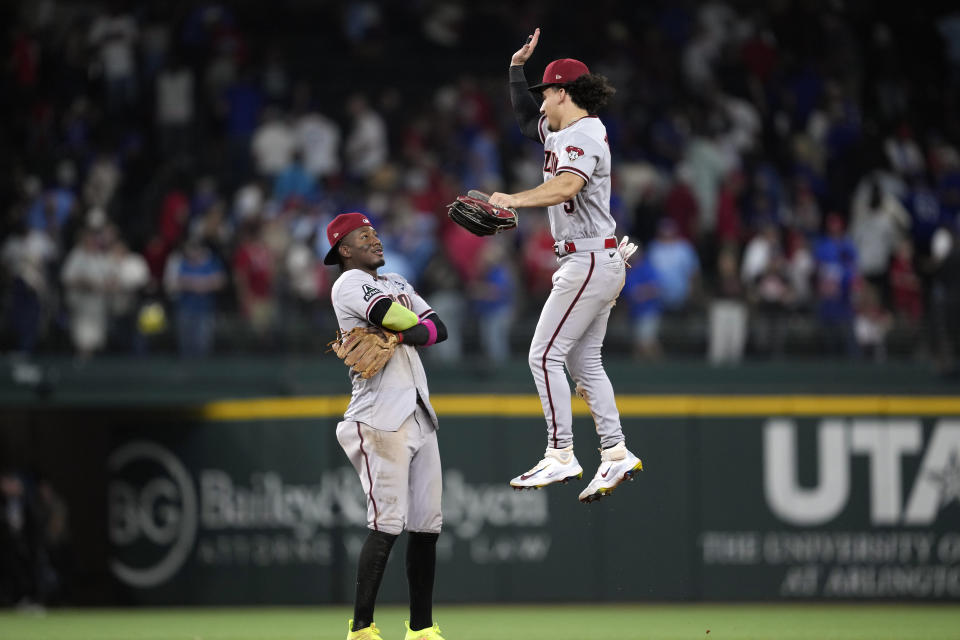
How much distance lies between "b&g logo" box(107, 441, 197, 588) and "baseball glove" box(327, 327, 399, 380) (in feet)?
21.7

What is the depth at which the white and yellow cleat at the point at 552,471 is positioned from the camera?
8578 millimetres

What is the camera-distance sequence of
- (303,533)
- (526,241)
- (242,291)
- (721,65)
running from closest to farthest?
(303,533), (242,291), (526,241), (721,65)

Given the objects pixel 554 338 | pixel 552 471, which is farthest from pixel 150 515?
pixel 554 338

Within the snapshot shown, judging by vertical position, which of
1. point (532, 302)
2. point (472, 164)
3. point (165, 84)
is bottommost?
point (532, 302)

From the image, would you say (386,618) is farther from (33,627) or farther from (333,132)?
(333,132)


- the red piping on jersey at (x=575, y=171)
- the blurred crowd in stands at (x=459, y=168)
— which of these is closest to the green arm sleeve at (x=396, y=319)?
the red piping on jersey at (x=575, y=171)

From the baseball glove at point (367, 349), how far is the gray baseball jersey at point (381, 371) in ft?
0.29

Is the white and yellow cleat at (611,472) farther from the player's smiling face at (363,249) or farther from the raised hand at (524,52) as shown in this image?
the raised hand at (524,52)

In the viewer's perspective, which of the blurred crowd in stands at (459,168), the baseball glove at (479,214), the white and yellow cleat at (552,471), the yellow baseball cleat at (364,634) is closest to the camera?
the baseball glove at (479,214)

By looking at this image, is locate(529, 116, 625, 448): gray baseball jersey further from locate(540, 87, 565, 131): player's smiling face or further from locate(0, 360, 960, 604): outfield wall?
locate(0, 360, 960, 604): outfield wall

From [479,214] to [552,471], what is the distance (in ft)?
5.31

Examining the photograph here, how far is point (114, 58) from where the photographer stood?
62.5ft

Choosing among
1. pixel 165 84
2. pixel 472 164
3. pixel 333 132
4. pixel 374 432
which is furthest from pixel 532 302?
pixel 374 432

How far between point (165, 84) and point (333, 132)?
2265 millimetres
